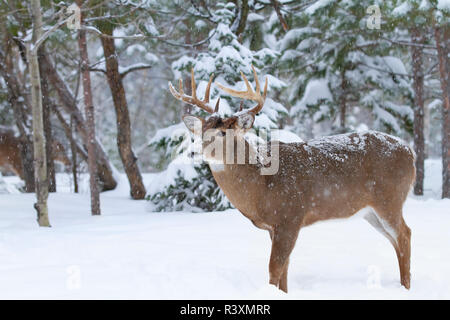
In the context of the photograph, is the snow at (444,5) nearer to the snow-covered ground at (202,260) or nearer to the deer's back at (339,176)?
the snow-covered ground at (202,260)

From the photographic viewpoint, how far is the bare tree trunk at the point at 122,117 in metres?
10.6

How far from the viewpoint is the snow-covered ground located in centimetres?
395

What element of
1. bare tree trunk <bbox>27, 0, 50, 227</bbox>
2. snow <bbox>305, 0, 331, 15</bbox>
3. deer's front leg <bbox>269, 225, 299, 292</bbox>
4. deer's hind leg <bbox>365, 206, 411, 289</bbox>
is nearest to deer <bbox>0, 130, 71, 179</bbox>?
bare tree trunk <bbox>27, 0, 50, 227</bbox>

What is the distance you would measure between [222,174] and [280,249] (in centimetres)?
86

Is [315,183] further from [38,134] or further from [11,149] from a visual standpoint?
[11,149]

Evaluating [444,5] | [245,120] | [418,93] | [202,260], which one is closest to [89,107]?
[202,260]

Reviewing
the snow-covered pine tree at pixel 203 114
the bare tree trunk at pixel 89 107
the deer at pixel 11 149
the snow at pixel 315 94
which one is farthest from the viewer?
the deer at pixel 11 149

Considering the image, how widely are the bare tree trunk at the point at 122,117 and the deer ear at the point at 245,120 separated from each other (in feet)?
22.4

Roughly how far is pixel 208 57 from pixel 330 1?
3422mm

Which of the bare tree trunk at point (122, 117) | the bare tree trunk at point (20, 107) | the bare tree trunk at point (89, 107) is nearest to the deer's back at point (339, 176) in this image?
the bare tree trunk at point (89, 107)

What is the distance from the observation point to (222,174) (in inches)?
170
